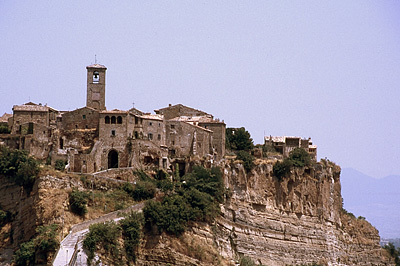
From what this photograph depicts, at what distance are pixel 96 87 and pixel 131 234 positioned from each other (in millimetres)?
16581

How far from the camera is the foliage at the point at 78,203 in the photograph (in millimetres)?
59594

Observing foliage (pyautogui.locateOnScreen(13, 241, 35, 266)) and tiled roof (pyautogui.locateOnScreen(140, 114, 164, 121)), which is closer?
foliage (pyautogui.locateOnScreen(13, 241, 35, 266))

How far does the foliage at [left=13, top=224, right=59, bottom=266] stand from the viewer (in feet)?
181

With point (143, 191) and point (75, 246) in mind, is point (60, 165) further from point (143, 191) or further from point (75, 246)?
point (75, 246)

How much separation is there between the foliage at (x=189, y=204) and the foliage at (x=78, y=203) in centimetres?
456

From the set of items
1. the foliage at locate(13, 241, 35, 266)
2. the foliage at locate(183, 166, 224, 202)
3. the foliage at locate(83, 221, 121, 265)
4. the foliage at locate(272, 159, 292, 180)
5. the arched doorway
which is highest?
the foliage at locate(272, 159, 292, 180)

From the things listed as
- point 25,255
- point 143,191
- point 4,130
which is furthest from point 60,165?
point 25,255

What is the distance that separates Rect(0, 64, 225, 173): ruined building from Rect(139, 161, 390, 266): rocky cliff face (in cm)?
Answer: 470

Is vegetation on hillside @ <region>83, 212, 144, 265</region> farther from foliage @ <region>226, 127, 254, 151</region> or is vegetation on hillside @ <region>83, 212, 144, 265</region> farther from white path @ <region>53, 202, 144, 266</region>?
foliage @ <region>226, 127, 254, 151</region>

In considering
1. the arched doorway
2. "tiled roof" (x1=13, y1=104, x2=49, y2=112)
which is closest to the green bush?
the arched doorway

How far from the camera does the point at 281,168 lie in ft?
253

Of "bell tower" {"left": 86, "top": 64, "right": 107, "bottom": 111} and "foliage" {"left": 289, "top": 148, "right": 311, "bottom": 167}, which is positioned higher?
"bell tower" {"left": 86, "top": 64, "right": 107, "bottom": 111}

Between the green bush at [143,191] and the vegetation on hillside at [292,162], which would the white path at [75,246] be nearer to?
the green bush at [143,191]

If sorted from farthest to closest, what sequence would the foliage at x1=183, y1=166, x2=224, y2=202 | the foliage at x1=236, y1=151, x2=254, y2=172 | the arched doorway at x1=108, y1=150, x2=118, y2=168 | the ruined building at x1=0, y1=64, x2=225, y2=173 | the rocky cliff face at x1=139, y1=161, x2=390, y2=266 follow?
the foliage at x1=236, y1=151, x2=254, y2=172 → the rocky cliff face at x1=139, y1=161, x2=390, y2=266 → the foliage at x1=183, y1=166, x2=224, y2=202 → the arched doorway at x1=108, y1=150, x2=118, y2=168 → the ruined building at x1=0, y1=64, x2=225, y2=173
